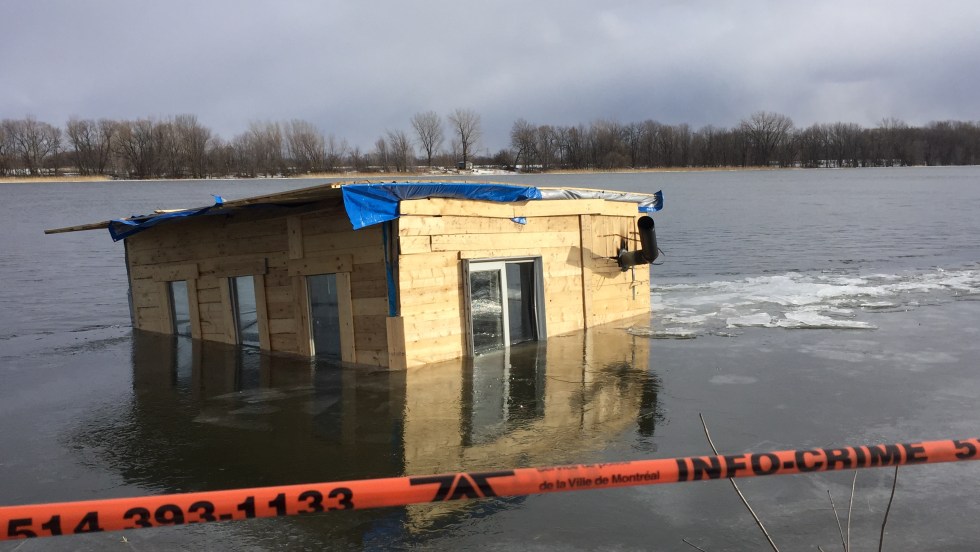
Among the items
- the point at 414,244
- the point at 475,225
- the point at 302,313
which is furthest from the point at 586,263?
the point at 302,313

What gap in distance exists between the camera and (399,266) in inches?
379

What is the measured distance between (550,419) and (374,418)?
6.07ft

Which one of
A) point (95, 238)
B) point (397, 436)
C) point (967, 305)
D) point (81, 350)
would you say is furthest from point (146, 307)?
point (95, 238)

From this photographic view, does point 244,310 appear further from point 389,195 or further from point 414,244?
point 389,195

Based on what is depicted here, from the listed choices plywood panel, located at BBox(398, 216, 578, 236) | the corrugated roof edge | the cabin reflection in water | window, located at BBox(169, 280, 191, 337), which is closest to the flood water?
the cabin reflection in water

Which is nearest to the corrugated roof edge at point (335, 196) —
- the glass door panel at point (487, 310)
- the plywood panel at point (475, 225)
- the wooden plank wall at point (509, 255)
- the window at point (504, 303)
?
the wooden plank wall at point (509, 255)

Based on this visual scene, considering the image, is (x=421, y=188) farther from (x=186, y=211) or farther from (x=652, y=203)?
(x=652, y=203)

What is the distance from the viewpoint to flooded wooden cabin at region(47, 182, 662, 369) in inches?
386

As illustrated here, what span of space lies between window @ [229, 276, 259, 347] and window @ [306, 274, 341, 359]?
6.32 feet

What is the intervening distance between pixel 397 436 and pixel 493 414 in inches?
45.0

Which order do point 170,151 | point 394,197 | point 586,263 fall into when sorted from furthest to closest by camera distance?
point 170,151
point 586,263
point 394,197

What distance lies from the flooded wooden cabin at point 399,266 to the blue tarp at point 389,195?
0.02m

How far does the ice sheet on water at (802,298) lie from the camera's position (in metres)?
13.1

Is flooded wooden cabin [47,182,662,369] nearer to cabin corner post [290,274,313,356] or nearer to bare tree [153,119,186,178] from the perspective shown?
cabin corner post [290,274,313,356]
